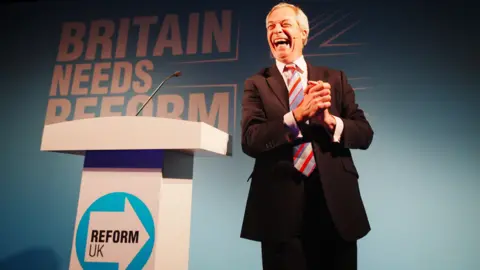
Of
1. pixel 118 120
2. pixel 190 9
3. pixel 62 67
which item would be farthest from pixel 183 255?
pixel 62 67

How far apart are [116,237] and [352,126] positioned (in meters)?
0.85

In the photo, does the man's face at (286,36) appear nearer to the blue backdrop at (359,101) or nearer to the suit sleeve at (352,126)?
the suit sleeve at (352,126)

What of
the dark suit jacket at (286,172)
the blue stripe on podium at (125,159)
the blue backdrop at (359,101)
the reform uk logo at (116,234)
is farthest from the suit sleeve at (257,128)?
the blue backdrop at (359,101)

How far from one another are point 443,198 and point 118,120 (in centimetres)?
175

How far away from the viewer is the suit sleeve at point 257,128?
1.13m

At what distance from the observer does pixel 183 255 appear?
1.32 m

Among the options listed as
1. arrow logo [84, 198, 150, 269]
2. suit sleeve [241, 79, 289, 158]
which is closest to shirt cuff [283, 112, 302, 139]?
suit sleeve [241, 79, 289, 158]

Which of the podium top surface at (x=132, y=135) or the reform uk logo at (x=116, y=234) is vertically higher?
the podium top surface at (x=132, y=135)

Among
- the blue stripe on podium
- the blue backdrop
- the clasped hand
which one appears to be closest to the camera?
the clasped hand

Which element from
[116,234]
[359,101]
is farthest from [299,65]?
[359,101]

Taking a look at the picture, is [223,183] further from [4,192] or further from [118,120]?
[4,192]

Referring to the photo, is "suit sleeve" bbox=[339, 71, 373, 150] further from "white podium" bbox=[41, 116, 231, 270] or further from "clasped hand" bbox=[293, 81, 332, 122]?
"white podium" bbox=[41, 116, 231, 270]

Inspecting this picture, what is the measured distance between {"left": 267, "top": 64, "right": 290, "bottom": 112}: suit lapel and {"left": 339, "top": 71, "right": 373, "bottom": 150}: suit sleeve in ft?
0.67

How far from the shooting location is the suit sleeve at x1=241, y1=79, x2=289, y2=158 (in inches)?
44.4
